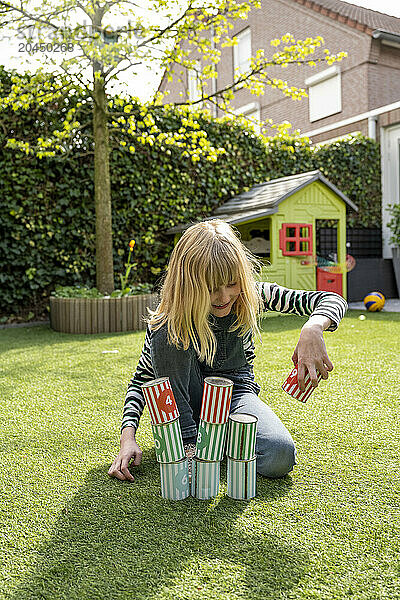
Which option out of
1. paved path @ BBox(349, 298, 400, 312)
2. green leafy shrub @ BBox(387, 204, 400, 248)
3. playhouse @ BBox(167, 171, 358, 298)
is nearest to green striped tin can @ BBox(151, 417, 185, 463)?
playhouse @ BBox(167, 171, 358, 298)

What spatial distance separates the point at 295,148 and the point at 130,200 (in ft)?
10.8

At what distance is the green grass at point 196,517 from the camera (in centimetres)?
120

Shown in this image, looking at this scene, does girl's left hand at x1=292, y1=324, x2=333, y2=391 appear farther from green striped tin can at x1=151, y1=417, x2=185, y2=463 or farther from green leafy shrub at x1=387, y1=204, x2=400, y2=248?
green leafy shrub at x1=387, y1=204, x2=400, y2=248

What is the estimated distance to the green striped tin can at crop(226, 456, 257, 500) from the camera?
1622mm

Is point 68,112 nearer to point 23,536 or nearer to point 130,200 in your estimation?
point 130,200

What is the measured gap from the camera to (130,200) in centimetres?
679

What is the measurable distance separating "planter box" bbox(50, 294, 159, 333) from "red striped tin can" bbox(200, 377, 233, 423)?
12.7ft

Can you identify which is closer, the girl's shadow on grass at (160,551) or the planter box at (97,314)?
the girl's shadow on grass at (160,551)

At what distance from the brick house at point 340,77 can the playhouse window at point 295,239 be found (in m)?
3.13

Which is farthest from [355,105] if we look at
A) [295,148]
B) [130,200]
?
[130,200]

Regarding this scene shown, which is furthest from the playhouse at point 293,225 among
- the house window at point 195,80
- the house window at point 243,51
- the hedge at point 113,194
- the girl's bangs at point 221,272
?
the house window at point 243,51

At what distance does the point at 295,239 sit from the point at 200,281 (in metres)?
5.19

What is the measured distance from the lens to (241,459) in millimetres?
1624

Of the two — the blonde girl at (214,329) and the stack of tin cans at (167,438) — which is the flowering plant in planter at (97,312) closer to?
the blonde girl at (214,329)
